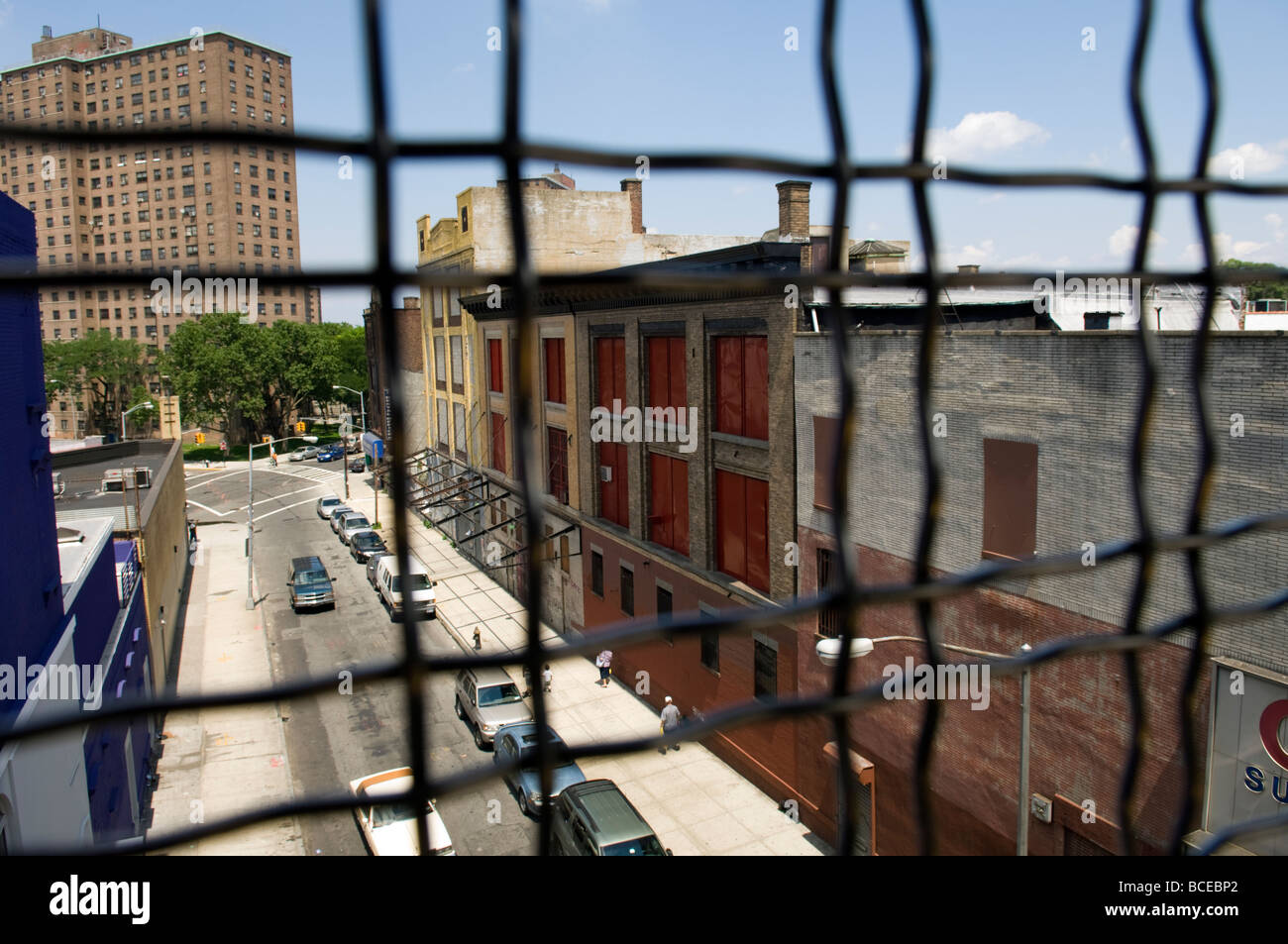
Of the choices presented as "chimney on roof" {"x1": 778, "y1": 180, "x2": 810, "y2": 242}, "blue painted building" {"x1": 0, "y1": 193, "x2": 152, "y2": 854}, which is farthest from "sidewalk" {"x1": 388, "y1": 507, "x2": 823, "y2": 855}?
"chimney on roof" {"x1": 778, "y1": 180, "x2": 810, "y2": 242}

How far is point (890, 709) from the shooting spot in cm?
1533

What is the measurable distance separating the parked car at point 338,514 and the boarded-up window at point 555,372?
22.8m

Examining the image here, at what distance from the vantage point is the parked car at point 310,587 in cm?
3316

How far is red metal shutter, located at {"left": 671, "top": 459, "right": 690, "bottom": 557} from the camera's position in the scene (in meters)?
20.9

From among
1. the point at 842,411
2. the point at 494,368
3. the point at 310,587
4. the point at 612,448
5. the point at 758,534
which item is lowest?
the point at 310,587

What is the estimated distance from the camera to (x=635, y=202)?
3334 centimetres

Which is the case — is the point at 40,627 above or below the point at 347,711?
above

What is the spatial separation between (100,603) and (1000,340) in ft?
48.4

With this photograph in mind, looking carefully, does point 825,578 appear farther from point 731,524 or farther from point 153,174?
point 153,174

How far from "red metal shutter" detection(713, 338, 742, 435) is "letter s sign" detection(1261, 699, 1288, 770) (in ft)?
33.7

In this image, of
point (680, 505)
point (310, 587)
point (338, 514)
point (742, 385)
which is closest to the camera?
point (742, 385)

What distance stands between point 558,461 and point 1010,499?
54.3ft

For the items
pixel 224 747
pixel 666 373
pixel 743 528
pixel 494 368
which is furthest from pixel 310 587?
pixel 743 528
